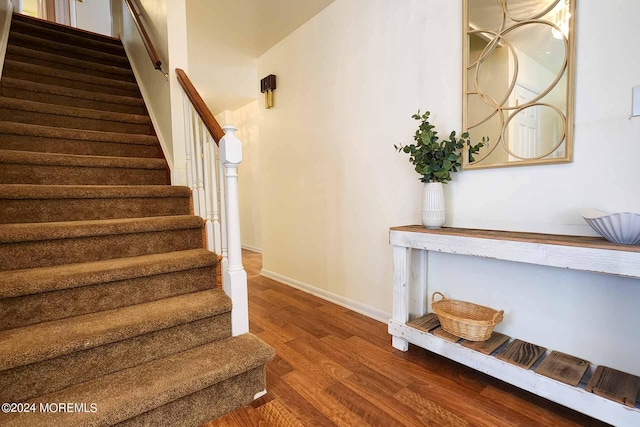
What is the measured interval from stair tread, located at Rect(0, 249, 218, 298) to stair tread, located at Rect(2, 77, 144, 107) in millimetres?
1849

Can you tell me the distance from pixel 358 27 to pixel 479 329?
221 cm

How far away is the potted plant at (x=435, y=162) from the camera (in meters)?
1.71

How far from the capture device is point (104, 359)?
1.23 metres

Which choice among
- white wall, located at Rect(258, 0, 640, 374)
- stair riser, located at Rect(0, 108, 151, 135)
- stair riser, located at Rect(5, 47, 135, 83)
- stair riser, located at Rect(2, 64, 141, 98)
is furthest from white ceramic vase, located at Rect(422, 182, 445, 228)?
stair riser, located at Rect(5, 47, 135, 83)

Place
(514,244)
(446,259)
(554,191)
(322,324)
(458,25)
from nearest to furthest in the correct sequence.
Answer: (514,244) → (554,191) → (458,25) → (446,259) → (322,324)

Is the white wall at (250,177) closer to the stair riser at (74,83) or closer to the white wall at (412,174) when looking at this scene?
the white wall at (412,174)

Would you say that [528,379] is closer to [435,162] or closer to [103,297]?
[435,162]

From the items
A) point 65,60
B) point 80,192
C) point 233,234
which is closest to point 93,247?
point 80,192

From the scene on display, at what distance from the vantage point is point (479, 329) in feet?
5.01

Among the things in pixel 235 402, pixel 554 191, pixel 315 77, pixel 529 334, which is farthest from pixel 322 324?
pixel 315 77

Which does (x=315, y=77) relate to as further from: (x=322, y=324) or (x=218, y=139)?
(x=322, y=324)

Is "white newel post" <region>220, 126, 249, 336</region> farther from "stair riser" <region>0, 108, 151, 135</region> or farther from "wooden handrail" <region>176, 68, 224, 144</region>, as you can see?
"stair riser" <region>0, 108, 151, 135</region>

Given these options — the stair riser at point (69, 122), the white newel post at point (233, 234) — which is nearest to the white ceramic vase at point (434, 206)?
the white newel post at point (233, 234)

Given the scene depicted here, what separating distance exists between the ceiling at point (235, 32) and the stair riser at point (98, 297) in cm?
222
